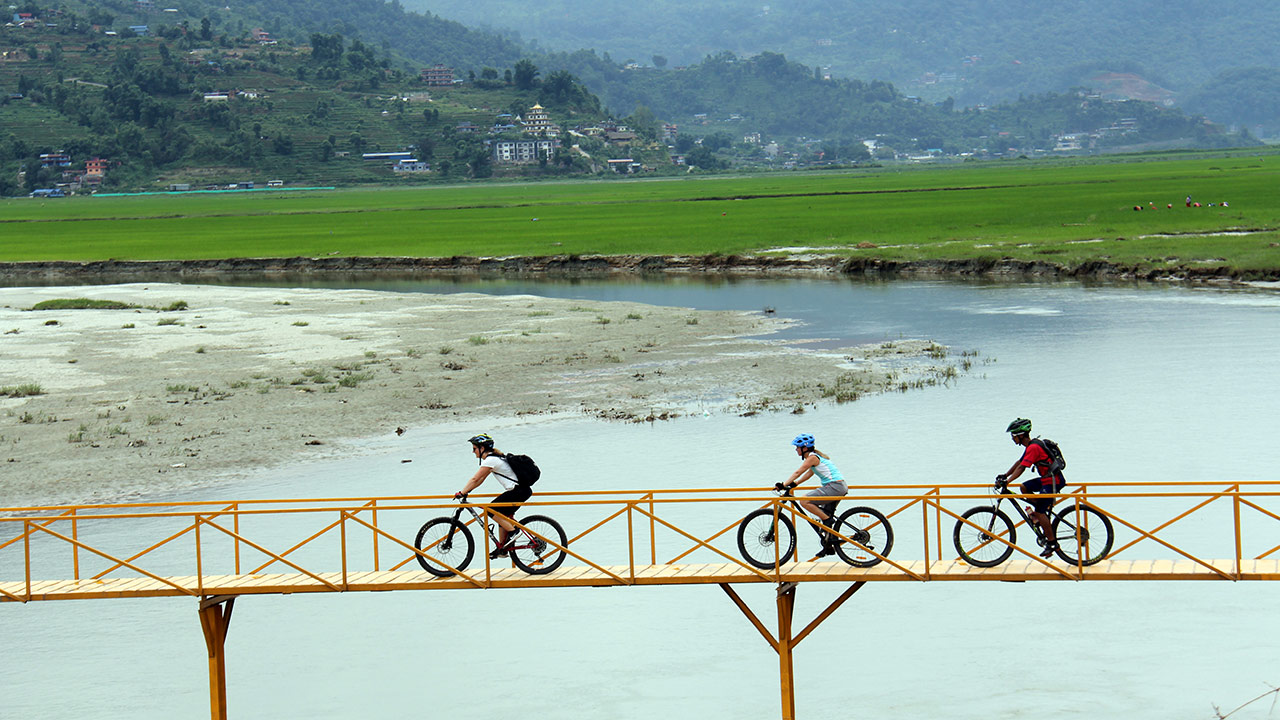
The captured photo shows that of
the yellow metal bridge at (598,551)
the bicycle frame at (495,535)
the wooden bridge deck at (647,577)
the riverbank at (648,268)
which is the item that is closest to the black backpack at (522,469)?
the yellow metal bridge at (598,551)

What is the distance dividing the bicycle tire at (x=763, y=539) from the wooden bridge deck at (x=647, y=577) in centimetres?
24

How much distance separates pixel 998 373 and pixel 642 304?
85.8ft

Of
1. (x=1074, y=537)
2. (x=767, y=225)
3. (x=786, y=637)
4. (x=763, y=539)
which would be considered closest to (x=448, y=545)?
(x=763, y=539)

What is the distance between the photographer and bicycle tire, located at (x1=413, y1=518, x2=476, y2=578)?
19.9 metres

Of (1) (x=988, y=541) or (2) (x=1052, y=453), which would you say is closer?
(2) (x=1052, y=453)

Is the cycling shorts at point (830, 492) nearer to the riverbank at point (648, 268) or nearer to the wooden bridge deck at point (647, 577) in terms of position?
the wooden bridge deck at point (647, 577)

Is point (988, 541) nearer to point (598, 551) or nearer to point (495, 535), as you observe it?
point (495, 535)

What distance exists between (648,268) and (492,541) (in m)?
70.0

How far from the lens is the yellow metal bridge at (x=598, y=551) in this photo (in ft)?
61.8

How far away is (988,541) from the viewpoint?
1911 centimetres

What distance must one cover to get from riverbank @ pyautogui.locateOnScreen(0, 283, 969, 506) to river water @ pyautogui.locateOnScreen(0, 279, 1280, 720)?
3256 mm

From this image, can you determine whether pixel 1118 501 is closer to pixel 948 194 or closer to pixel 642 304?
pixel 642 304

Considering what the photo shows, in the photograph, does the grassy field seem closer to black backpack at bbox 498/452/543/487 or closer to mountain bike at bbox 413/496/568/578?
mountain bike at bbox 413/496/568/578

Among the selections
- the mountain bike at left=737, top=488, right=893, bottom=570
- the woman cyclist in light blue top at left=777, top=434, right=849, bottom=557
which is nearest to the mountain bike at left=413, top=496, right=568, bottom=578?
the mountain bike at left=737, top=488, right=893, bottom=570
